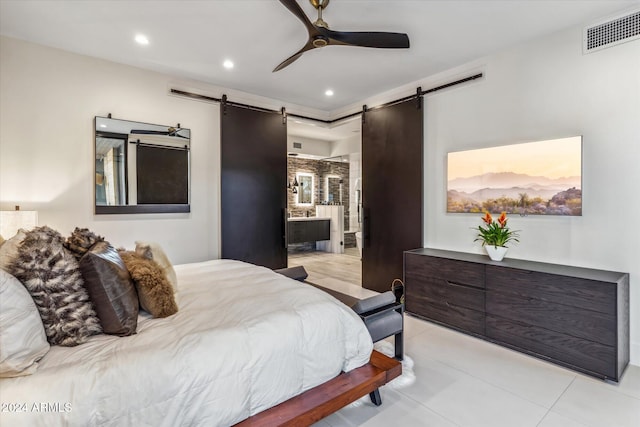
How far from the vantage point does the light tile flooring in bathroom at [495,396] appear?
1.88 metres

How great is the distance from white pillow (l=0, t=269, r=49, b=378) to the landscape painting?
365 centimetres

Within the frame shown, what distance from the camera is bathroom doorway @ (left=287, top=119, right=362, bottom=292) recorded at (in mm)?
6547

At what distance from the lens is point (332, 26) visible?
275 centimetres

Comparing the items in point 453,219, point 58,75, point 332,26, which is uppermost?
point 332,26

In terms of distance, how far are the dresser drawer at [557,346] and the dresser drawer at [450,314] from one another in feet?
0.34

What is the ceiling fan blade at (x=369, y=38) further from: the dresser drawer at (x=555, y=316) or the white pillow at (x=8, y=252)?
the dresser drawer at (x=555, y=316)

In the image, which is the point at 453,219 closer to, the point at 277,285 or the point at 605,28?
the point at 605,28

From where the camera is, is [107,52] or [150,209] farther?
[150,209]

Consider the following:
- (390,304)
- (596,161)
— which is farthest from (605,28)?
(390,304)

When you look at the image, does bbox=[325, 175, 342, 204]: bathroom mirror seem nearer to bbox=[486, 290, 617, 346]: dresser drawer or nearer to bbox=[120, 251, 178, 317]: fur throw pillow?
bbox=[486, 290, 617, 346]: dresser drawer

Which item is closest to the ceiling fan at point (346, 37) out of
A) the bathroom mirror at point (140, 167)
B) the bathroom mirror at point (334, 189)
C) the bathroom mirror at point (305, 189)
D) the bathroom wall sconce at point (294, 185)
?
the bathroom mirror at point (140, 167)

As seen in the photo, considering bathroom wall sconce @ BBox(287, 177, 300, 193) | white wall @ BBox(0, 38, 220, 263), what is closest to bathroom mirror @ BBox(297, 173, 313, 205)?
bathroom wall sconce @ BBox(287, 177, 300, 193)

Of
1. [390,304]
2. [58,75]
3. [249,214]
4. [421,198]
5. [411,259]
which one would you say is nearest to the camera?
[390,304]

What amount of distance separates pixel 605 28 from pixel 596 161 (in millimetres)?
1109
